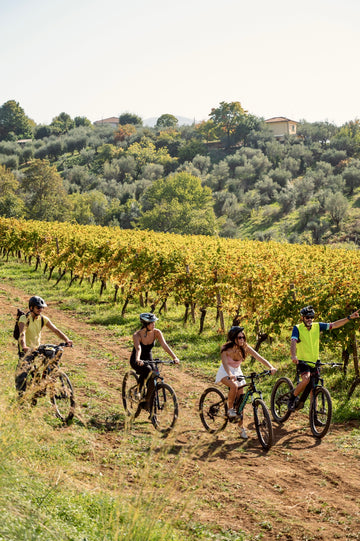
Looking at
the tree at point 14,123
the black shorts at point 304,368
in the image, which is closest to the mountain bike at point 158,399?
the black shorts at point 304,368

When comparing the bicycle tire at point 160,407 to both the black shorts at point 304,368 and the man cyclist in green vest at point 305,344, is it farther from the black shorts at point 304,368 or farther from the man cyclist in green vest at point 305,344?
the black shorts at point 304,368

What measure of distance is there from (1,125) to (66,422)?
153751 mm

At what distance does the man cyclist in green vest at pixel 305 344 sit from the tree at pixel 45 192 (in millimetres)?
60699

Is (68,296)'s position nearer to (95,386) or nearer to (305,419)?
(95,386)

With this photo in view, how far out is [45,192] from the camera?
68500mm

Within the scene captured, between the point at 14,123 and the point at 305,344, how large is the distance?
150814 mm

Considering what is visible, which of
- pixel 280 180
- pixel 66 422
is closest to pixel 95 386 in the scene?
pixel 66 422

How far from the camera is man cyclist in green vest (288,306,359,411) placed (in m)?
8.29

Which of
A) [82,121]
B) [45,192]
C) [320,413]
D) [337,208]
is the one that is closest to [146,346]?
[320,413]

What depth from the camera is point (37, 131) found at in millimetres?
145125

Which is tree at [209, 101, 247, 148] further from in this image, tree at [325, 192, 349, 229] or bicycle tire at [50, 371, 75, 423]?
bicycle tire at [50, 371, 75, 423]

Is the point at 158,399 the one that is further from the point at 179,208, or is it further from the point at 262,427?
the point at 179,208

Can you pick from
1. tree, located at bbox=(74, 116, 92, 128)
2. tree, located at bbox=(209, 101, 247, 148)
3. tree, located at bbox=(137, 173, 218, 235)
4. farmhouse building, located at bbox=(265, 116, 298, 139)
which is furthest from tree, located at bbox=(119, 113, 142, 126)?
tree, located at bbox=(137, 173, 218, 235)

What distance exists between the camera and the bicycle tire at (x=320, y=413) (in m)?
7.99
